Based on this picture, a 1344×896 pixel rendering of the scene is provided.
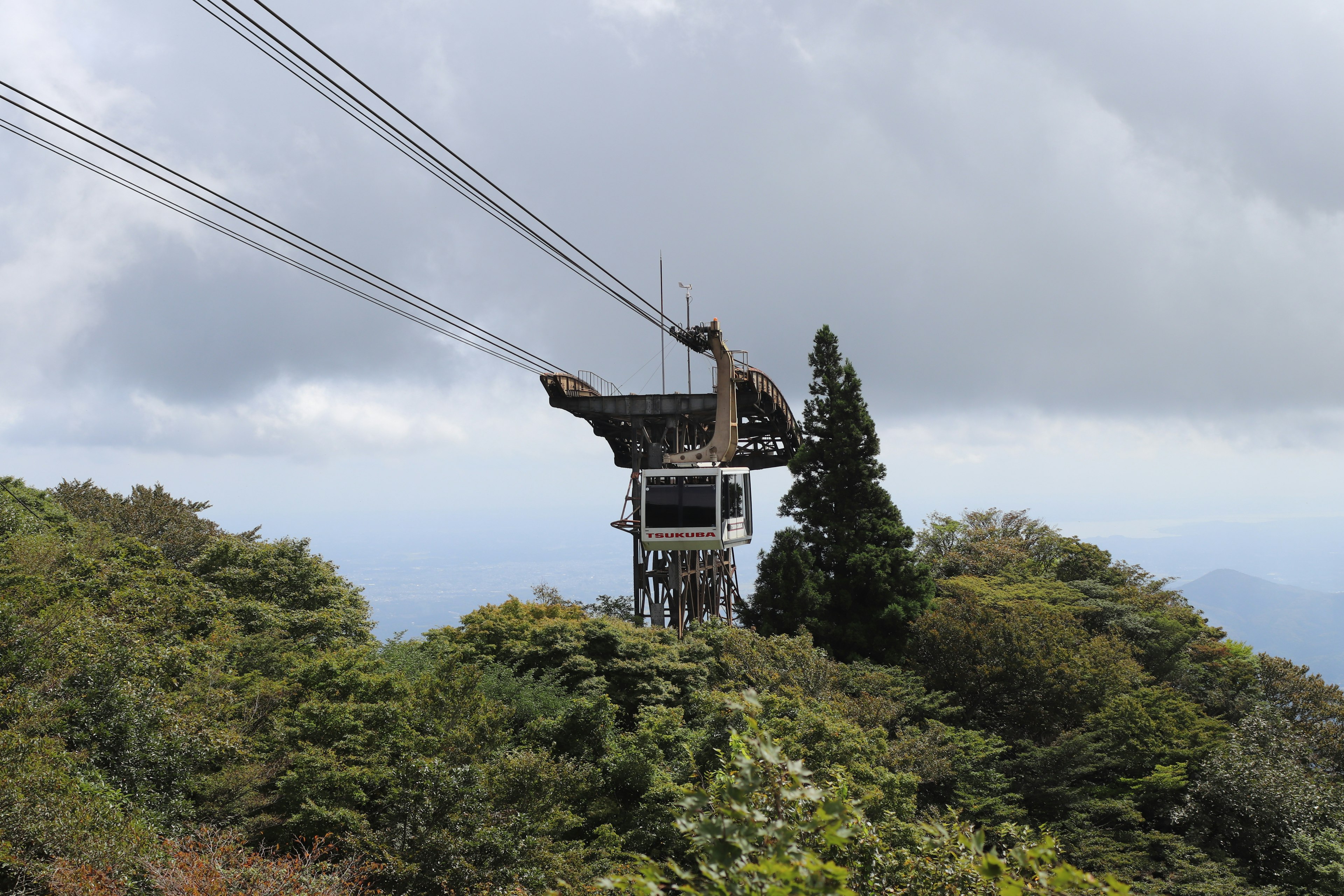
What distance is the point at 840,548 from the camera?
91.3 feet

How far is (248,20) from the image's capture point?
8.42 m

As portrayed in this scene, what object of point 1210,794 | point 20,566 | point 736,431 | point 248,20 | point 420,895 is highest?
point 248,20

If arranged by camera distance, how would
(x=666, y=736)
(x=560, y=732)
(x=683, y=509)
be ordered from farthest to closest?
(x=683, y=509), (x=560, y=732), (x=666, y=736)

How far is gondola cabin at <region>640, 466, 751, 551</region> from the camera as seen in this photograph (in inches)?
858

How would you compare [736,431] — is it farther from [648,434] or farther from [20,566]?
[20,566]

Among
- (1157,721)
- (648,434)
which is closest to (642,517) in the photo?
(648,434)

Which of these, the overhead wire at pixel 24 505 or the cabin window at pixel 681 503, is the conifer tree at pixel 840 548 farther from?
the overhead wire at pixel 24 505

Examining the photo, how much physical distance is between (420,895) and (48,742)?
17.1ft

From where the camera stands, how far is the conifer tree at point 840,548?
87.4ft

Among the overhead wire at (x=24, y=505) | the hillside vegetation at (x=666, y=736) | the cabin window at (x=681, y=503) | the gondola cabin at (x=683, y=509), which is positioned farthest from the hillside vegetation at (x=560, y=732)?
the cabin window at (x=681, y=503)

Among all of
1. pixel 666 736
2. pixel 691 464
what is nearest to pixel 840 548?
pixel 691 464

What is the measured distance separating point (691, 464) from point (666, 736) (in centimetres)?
1225

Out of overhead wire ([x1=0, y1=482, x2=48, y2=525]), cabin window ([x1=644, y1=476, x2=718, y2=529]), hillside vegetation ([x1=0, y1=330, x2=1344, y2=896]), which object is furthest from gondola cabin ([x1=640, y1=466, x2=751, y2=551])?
overhead wire ([x1=0, y1=482, x2=48, y2=525])

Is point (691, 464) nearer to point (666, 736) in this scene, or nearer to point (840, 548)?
point (840, 548)
